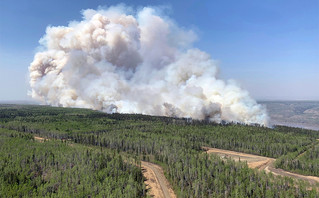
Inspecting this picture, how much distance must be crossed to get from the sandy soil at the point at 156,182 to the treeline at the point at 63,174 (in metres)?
3.72

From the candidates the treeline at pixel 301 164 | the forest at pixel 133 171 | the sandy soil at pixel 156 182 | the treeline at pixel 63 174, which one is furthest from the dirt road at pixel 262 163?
the treeline at pixel 63 174

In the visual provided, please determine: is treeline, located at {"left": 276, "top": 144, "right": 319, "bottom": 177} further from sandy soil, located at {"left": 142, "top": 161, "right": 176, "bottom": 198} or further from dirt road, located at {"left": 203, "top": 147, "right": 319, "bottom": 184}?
sandy soil, located at {"left": 142, "top": 161, "right": 176, "bottom": 198}

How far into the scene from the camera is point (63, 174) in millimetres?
64188

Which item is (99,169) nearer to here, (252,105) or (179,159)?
(179,159)

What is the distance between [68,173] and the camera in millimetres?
64000

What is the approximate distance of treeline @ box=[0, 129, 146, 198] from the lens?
54.5m

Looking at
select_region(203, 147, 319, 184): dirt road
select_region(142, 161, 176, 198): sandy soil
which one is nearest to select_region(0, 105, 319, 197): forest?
select_region(142, 161, 176, 198): sandy soil

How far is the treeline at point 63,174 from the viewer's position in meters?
54.5

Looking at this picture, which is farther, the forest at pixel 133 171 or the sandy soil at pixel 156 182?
the sandy soil at pixel 156 182

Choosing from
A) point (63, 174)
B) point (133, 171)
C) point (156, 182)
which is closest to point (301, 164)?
point (156, 182)

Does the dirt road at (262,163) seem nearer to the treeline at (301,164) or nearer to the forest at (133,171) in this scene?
the treeline at (301,164)

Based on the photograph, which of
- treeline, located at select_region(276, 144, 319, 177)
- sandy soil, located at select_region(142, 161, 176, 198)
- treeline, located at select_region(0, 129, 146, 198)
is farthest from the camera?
treeline, located at select_region(276, 144, 319, 177)

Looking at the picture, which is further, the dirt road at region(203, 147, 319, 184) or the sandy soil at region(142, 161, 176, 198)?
the dirt road at region(203, 147, 319, 184)

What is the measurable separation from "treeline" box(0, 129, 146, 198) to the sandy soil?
12.2ft
